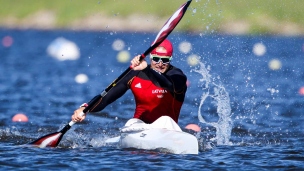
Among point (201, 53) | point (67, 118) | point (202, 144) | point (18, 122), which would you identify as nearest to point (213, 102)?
point (67, 118)

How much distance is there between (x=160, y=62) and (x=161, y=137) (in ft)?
4.27

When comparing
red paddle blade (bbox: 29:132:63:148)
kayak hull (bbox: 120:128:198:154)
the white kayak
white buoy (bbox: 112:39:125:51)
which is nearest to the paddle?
red paddle blade (bbox: 29:132:63:148)

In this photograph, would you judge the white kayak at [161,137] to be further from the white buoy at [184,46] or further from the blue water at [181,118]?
the white buoy at [184,46]

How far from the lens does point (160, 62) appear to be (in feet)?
41.3

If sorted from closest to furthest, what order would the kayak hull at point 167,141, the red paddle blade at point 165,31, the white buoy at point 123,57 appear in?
1. the kayak hull at point 167,141
2. the red paddle blade at point 165,31
3. the white buoy at point 123,57

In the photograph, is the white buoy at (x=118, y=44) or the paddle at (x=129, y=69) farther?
the white buoy at (x=118, y=44)

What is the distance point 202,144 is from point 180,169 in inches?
102

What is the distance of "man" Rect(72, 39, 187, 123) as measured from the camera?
12.5 m

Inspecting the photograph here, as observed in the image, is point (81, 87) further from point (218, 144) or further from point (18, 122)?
point (218, 144)

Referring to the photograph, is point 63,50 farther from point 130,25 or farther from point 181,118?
point 181,118

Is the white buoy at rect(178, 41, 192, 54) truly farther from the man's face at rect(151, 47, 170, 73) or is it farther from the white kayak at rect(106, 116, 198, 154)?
the white kayak at rect(106, 116, 198, 154)

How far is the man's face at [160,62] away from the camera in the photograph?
1255cm

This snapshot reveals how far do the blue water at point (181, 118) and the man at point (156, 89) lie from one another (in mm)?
818

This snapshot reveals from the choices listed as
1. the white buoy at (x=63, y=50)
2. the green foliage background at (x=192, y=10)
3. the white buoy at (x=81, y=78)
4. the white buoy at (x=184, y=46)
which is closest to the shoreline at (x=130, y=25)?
the green foliage background at (x=192, y=10)
